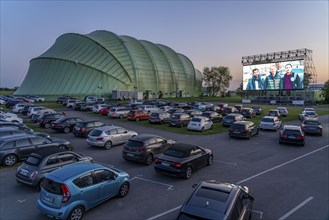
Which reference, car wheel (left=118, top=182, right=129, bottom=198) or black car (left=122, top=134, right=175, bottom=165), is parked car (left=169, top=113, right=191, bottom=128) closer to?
black car (left=122, top=134, right=175, bottom=165)

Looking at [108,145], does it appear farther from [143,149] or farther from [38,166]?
[38,166]

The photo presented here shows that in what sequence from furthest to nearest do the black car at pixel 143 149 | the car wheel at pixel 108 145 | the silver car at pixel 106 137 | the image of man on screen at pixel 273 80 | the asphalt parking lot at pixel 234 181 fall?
1. the image of man on screen at pixel 273 80
2. the car wheel at pixel 108 145
3. the silver car at pixel 106 137
4. the black car at pixel 143 149
5. the asphalt parking lot at pixel 234 181

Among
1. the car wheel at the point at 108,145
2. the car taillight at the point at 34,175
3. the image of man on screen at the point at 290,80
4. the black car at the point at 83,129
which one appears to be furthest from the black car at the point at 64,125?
the image of man on screen at the point at 290,80

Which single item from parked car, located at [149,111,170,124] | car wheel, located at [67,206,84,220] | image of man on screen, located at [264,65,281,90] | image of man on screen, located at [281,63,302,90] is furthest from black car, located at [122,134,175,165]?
image of man on screen, located at [264,65,281,90]

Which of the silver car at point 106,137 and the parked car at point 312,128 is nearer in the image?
the silver car at point 106,137

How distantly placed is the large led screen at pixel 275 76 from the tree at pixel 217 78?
3869cm

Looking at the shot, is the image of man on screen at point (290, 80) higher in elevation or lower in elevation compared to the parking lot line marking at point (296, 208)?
higher

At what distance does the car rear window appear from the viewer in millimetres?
7371

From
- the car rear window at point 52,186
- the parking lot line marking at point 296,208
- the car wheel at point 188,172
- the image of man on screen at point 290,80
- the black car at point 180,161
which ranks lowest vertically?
the parking lot line marking at point 296,208

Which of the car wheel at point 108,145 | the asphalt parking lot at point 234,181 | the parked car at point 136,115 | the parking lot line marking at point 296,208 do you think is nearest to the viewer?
the parking lot line marking at point 296,208

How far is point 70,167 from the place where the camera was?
8.31 m

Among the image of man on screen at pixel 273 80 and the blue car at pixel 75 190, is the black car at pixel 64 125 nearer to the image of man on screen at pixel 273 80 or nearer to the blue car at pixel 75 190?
the blue car at pixel 75 190

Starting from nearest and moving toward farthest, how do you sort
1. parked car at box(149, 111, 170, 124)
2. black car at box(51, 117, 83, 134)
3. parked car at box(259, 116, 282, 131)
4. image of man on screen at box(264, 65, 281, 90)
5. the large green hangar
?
black car at box(51, 117, 83, 134) < parked car at box(259, 116, 282, 131) < parked car at box(149, 111, 170, 124) < the large green hangar < image of man on screen at box(264, 65, 281, 90)

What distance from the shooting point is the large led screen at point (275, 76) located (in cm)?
6775
